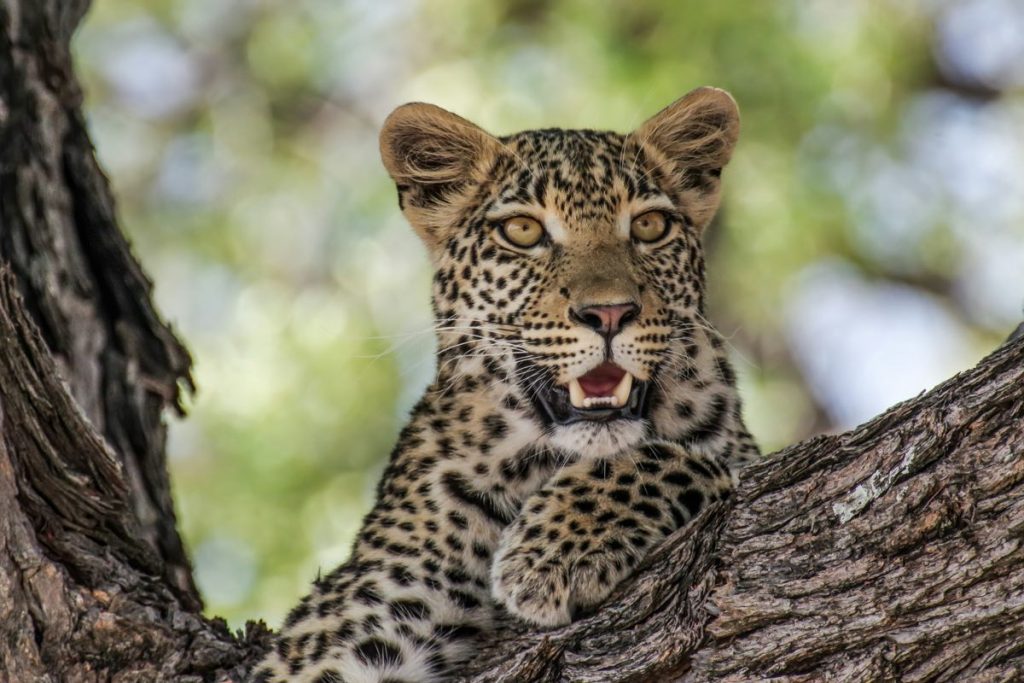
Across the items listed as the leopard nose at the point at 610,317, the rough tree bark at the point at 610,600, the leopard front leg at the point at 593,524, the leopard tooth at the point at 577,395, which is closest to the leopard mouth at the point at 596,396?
the leopard tooth at the point at 577,395

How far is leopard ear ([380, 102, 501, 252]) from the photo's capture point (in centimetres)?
638

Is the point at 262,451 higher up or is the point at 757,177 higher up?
the point at 757,177

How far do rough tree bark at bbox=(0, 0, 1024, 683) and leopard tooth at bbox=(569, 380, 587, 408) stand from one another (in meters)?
0.89

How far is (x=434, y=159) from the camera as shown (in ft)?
21.3

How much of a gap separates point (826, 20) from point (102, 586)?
7208 mm

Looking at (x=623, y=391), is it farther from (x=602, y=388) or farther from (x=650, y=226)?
(x=650, y=226)

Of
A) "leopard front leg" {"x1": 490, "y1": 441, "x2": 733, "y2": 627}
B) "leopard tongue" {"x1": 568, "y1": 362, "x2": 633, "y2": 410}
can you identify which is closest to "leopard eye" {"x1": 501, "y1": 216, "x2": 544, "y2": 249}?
"leopard tongue" {"x1": 568, "y1": 362, "x2": 633, "y2": 410}

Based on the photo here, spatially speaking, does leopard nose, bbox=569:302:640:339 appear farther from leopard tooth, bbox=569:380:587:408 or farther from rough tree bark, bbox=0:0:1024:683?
rough tree bark, bbox=0:0:1024:683

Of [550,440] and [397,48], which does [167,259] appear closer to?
[397,48]

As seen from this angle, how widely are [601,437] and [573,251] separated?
37.0 inches

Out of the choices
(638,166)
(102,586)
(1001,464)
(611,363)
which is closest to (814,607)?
(1001,464)

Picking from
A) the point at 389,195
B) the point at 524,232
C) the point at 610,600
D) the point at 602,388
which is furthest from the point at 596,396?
the point at 389,195

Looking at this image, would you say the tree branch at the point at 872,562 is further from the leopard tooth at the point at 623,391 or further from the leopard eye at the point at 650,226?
the leopard eye at the point at 650,226

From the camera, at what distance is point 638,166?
632 centimetres
